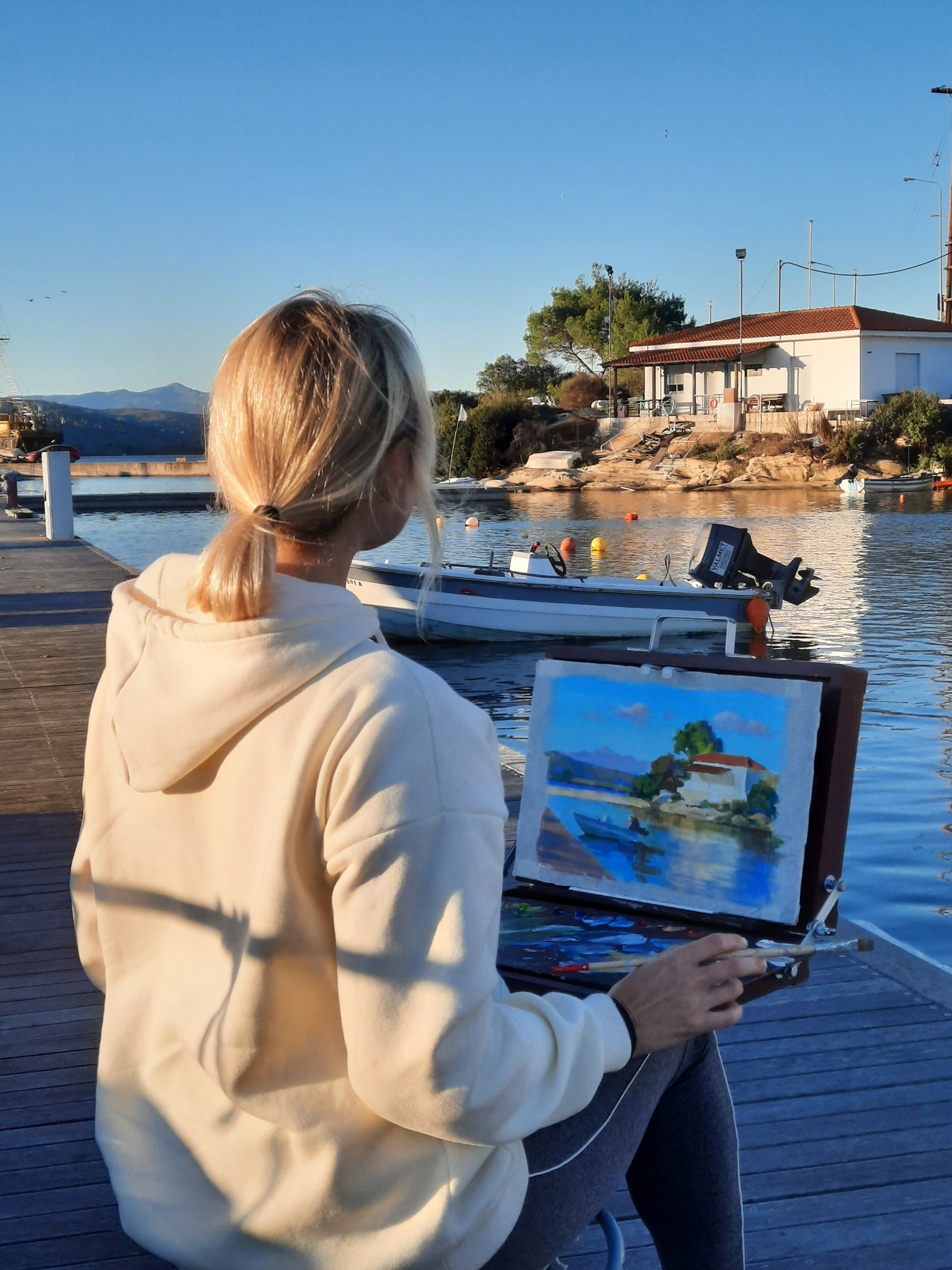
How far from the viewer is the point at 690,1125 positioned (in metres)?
1.66

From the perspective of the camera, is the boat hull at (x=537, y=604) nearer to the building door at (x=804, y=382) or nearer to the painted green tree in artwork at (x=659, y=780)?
the painted green tree in artwork at (x=659, y=780)

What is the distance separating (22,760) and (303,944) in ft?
17.6

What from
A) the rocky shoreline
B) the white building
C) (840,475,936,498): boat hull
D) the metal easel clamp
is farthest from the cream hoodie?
the white building

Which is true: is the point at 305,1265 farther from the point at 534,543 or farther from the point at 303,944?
the point at 534,543

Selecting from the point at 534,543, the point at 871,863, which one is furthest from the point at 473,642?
the point at 871,863

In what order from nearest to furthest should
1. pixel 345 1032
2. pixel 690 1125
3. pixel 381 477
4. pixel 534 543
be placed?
pixel 345 1032, pixel 381 477, pixel 690 1125, pixel 534 543

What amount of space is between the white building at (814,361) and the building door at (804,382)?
0.03m

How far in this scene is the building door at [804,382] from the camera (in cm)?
5738

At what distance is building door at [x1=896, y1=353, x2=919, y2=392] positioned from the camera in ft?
185

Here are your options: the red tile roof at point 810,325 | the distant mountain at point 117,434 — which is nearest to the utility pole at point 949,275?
the red tile roof at point 810,325

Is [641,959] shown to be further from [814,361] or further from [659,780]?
[814,361]

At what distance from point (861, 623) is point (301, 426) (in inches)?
644

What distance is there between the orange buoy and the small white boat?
30.8 meters

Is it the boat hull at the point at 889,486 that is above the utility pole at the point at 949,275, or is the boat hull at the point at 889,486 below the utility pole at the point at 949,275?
below
